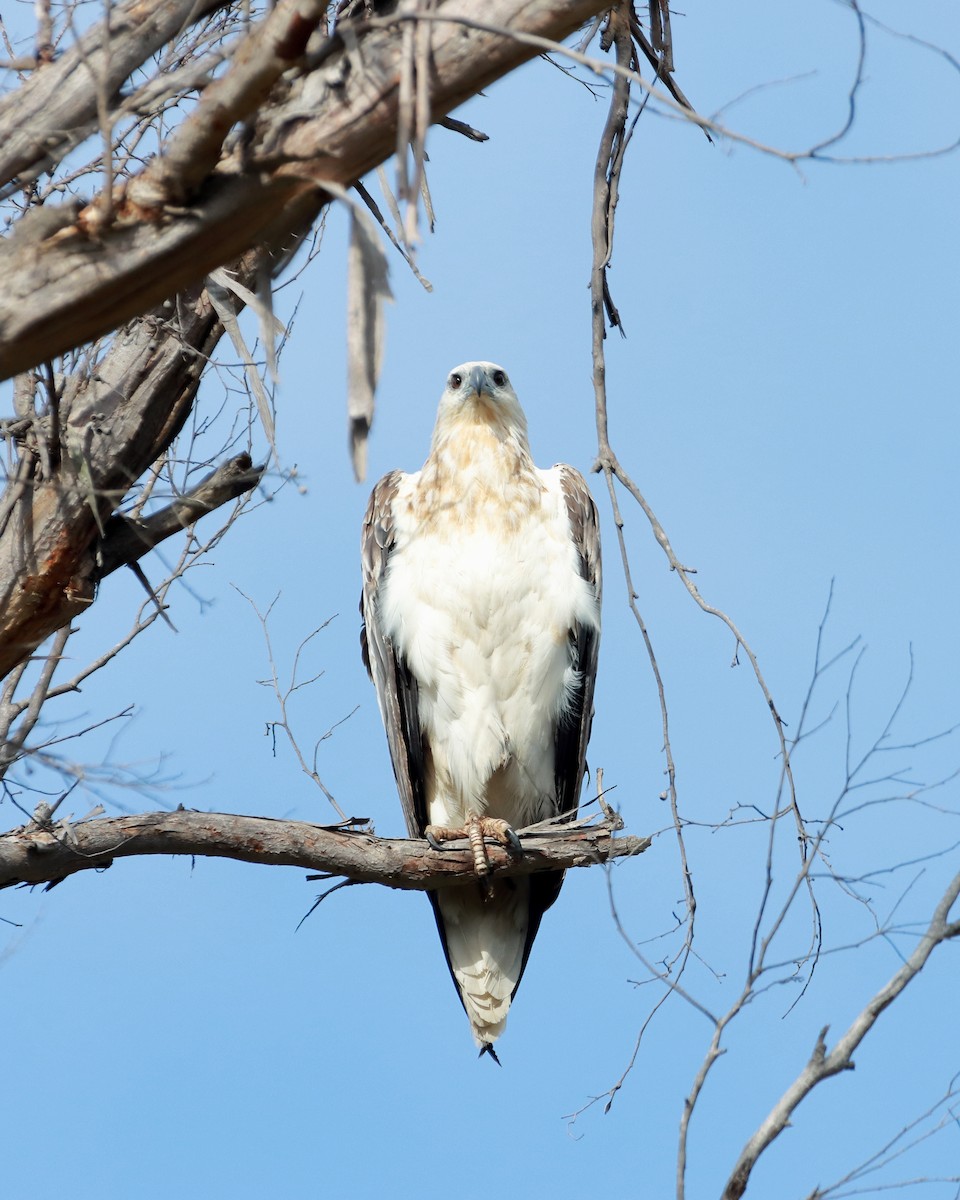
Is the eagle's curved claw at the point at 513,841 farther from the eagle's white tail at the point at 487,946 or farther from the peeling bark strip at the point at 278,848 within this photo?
the eagle's white tail at the point at 487,946

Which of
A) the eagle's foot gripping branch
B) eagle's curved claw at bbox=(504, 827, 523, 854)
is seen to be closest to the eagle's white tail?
the eagle's foot gripping branch

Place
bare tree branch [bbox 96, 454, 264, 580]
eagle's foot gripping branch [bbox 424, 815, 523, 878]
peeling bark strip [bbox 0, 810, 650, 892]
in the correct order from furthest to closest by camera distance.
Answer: eagle's foot gripping branch [bbox 424, 815, 523, 878], peeling bark strip [bbox 0, 810, 650, 892], bare tree branch [bbox 96, 454, 264, 580]

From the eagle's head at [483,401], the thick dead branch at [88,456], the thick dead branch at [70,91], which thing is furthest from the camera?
the eagle's head at [483,401]

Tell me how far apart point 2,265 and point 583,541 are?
10.8 feet

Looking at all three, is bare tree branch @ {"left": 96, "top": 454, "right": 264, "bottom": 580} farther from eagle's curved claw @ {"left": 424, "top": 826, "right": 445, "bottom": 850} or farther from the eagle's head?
the eagle's head

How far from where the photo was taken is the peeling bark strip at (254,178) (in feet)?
8.00

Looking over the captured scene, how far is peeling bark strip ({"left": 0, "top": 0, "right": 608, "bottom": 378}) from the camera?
8.00 ft

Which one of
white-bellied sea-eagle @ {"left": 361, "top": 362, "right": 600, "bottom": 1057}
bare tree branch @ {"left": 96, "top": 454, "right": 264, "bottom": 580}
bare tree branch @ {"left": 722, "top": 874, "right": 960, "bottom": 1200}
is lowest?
bare tree branch @ {"left": 722, "top": 874, "right": 960, "bottom": 1200}

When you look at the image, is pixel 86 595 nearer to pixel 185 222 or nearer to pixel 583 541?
pixel 185 222

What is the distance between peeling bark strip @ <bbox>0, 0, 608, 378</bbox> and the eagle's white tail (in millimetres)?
3530

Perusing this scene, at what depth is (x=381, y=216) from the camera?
4.23m

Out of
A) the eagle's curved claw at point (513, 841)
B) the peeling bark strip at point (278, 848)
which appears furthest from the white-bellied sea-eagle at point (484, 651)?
the peeling bark strip at point (278, 848)

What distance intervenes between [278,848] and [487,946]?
169 centimetres

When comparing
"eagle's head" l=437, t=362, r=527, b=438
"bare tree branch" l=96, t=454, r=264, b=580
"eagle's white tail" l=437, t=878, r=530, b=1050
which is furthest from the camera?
"eagle's head" l=437, t=362, r=527, b=438
